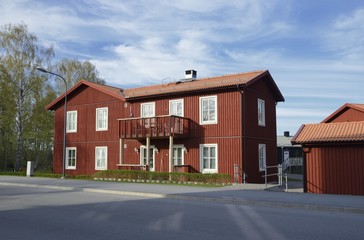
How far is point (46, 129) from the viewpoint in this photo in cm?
4388

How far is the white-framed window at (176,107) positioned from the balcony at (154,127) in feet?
3.43

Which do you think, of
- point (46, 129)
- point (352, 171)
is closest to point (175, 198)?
point (352, 171)

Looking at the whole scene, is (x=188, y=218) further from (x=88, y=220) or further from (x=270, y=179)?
(x=270, y=179)

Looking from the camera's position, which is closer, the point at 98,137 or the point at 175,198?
the point at 175,198

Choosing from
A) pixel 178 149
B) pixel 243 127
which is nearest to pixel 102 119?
pixel 178 149

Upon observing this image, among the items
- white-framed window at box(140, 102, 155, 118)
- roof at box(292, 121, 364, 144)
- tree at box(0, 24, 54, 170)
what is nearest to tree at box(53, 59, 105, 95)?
tree at box(0, 24, 54, 170)

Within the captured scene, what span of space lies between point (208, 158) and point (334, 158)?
8490mm

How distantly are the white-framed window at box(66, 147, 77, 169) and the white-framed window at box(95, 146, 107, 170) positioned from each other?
2.61 m

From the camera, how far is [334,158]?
17.2m

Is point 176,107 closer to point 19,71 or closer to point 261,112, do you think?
point 261,112

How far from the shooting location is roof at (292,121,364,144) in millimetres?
16750

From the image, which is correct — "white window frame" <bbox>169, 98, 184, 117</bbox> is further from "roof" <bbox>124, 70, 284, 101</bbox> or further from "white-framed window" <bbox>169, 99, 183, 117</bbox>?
"roof" <bbox>124, 70, 284, 101</bbox>

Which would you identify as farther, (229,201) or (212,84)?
(212,84)

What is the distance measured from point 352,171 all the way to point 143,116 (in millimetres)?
14761
